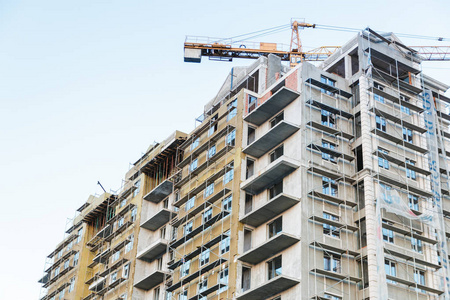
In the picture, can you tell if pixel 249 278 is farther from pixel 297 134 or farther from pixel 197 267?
pixel 297 134

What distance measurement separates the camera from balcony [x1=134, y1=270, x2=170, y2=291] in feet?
242

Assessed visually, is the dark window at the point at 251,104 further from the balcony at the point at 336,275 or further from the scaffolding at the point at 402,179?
the balcony at the point at 336,275

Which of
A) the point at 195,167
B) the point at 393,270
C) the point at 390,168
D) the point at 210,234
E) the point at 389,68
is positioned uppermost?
the point at 389,68

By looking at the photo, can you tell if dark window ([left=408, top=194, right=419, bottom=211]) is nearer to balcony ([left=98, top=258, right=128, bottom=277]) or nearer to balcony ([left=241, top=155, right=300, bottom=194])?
balcony ([left=241, top=155, right=300, bottom=194])

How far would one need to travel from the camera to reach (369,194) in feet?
201

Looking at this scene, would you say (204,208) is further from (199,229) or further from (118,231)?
(118,231)

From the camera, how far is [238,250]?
6341cm

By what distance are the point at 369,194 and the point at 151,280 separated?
2631 centimetres

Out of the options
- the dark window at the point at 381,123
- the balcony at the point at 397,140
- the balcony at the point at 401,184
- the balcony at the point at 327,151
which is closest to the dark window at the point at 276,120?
the balcony at the point at 327,151

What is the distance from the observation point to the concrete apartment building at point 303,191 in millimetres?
59281

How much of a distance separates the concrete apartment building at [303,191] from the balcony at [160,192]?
0.44 feet

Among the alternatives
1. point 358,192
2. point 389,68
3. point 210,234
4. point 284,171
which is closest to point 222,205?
point 210,234

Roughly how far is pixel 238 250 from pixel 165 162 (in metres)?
23.6

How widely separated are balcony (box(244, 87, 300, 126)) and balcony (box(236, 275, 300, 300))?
18.0 metres
